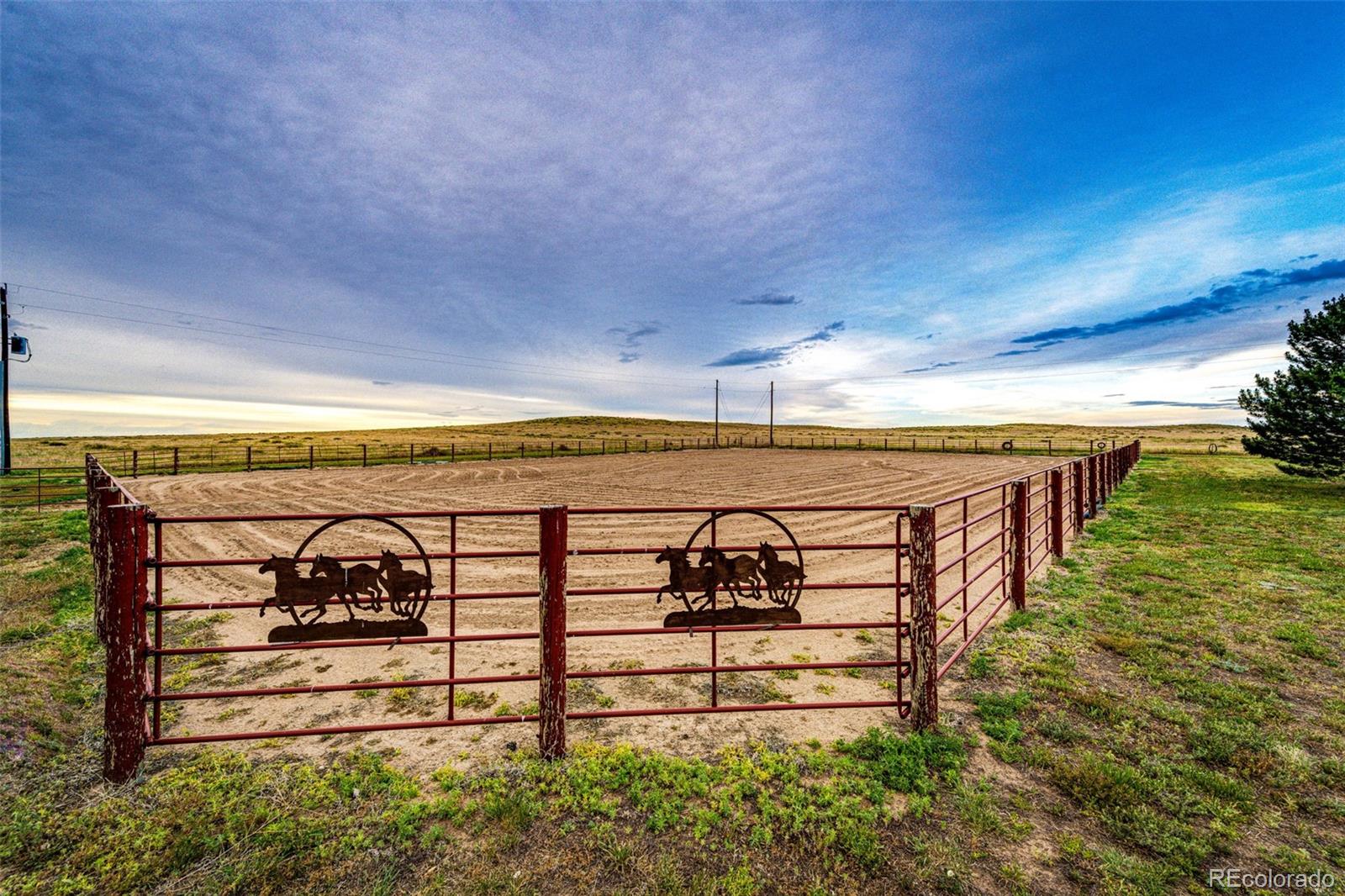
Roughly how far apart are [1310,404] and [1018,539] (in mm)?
21127

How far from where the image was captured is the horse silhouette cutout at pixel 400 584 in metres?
3.36

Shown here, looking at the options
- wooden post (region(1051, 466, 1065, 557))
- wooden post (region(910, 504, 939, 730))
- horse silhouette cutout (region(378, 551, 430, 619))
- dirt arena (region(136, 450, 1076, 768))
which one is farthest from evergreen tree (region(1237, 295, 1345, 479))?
horse silhouette cutout (region(378, 551, 430, 619))

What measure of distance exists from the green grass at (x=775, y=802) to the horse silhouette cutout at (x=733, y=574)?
1.05 m

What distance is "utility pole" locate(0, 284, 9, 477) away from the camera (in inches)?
954

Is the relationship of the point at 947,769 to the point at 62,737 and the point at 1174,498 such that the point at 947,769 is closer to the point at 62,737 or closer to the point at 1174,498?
the point at 62,737

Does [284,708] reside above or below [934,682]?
below

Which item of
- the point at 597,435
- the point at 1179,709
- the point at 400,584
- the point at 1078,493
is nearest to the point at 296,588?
the point at 400,584

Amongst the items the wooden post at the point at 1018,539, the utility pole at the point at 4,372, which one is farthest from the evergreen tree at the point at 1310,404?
the utility pole at the point at 4,372

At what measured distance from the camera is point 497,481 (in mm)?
21000

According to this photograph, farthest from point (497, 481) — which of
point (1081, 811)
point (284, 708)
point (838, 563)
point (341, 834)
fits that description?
point (1081, 811)

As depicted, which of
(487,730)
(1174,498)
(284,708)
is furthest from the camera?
(1174,498)

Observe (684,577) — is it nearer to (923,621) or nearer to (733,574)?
(733,574)

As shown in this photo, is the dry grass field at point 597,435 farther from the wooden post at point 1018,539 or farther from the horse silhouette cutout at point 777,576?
the horse silhouette cutout at point 777,576

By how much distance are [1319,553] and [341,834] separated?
42.5 feet
